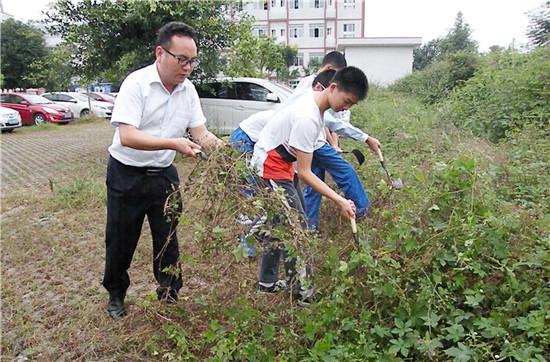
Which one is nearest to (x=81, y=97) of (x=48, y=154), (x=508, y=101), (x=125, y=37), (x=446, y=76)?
(x=48, y=154)

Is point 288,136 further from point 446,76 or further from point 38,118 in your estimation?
point 38,118

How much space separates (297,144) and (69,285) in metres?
2.14

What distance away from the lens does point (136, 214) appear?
266 cm

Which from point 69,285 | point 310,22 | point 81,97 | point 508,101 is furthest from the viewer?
point 310,22

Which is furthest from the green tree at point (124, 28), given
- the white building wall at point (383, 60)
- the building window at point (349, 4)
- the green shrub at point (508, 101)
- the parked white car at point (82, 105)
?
the building window at point (349, 4)

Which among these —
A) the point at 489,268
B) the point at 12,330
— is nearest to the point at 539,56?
the point at 489,268

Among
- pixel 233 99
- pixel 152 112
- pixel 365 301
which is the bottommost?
pixel 365 301

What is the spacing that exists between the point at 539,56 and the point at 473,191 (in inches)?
229

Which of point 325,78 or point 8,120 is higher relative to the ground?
point 325,78

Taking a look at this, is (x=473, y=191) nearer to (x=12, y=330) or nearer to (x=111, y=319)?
(x=111, y=319)

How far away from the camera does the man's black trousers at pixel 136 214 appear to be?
258 cm

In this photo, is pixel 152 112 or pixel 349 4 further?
pixel 349 4

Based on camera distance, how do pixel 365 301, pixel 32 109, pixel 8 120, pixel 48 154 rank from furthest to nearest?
pixel 32 109
pixel 8 120
pixel 48 154
pixel 365 301

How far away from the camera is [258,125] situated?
3783 millimetres
